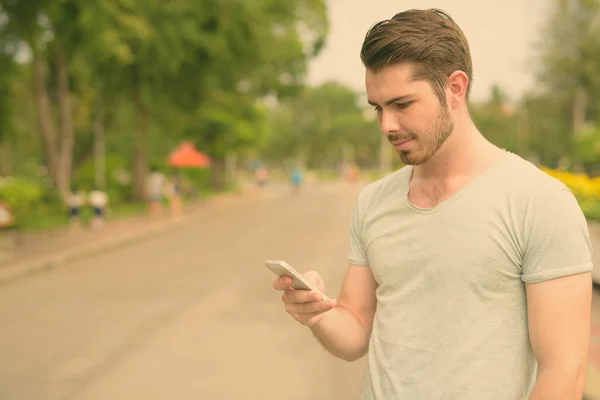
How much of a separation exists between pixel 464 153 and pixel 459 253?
0.28 meters

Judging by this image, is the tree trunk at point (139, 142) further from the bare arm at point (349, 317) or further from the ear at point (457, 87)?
the ear at point (457, 87)

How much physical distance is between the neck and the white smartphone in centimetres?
46

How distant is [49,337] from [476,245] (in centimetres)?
634

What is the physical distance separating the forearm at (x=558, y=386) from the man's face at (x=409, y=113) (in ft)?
2.00

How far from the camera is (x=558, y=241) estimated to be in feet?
5.20

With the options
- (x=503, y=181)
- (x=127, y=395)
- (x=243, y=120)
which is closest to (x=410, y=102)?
(x=503, y=181)

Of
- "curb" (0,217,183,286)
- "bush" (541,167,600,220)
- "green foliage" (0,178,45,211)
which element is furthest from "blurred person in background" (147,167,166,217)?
"bush" (541,167,600,220)

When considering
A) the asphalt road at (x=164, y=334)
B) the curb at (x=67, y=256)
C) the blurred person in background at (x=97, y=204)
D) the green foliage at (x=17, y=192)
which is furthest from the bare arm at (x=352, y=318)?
the blurred person in background at (x=97, y=204)

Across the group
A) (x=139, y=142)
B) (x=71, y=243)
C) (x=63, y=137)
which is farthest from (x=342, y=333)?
(x=139, y=142)

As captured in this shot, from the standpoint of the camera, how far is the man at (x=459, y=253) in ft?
5.27

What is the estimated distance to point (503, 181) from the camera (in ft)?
→ 5.65

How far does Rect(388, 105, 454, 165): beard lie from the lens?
5.80 ft

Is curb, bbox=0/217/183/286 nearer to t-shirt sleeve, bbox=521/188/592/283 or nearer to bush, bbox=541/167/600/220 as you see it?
bush, bbox=541/167/600/220

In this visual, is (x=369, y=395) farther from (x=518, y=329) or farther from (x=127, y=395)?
(x=127, y=395)
